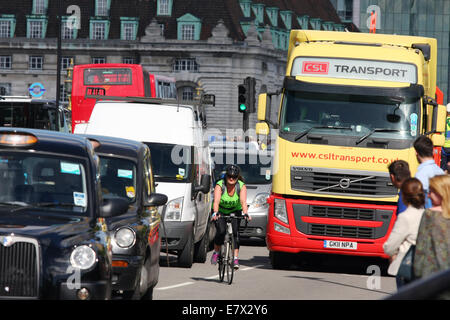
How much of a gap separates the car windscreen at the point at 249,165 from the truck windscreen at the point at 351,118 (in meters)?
8.15

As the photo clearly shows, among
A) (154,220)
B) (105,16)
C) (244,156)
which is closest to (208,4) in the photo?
(105,16)

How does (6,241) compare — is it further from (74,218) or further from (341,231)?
(341,231)

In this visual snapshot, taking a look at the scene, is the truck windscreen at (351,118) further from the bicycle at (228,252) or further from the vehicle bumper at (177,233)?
the vehicle bumper at (177,233)

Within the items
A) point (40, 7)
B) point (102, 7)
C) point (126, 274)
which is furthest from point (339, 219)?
point (40, 7)

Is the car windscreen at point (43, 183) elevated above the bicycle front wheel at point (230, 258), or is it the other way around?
the car windscreen at point (43, 183)

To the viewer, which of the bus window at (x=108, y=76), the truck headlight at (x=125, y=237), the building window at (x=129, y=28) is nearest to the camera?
the truck headlight at (x=125, y=237)

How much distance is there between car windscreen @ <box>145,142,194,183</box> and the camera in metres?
18.6

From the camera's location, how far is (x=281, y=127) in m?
17.8

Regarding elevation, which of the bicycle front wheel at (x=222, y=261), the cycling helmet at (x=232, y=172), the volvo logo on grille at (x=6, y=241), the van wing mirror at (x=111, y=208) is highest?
the cycling helmet at (x=232, y=172)

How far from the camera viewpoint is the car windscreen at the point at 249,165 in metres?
26.4

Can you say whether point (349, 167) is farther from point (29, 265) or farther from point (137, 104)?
point (29, 265)

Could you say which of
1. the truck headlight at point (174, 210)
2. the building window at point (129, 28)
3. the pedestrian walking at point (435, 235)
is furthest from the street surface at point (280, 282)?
the building window at point (129, 28)

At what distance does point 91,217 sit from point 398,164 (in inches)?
121

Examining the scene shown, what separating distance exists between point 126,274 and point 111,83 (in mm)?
34615
